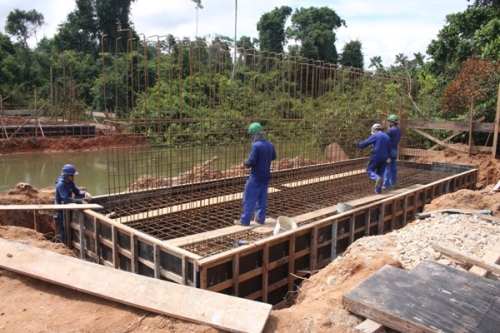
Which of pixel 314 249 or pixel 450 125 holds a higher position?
pixel 450 125

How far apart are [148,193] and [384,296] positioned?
451 cm

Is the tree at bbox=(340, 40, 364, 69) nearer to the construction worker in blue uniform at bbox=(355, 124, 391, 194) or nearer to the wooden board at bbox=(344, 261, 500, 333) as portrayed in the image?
the construction worker in blue uniform at bbox=(355, 124, 391, 194)

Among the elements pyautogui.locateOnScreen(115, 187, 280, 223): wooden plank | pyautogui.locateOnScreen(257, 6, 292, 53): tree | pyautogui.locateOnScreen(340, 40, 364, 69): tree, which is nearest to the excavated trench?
pyautogui.locateOnScreen(115, 187, 280, 223): wooden plank

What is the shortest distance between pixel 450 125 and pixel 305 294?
10.3 metres

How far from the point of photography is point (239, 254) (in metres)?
4.30

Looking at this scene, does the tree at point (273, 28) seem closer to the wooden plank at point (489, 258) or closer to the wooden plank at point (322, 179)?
the wooden plank at point (322, 179)

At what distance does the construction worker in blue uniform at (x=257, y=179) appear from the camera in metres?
5.86

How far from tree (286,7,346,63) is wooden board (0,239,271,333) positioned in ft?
116

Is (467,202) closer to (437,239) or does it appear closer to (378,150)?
(378,150)

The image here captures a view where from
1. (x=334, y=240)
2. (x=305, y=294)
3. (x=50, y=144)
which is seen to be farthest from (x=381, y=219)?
(x=50, y=144)

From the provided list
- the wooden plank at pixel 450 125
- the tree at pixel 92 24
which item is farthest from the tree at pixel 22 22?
the wooden plank at pixel 450 125

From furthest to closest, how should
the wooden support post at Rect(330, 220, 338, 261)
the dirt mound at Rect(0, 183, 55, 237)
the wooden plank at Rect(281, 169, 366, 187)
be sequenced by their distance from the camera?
the wooden plank at Rect(281, 169, 366, 187)
the dirt mound at Rect(0, 183, 55, 237)
the wooden support post at Rect(330, 220, 338, 261)

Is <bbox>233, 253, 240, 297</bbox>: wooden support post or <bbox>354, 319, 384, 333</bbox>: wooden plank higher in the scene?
<bbox>354, 319, 384, 333</bbox>: wooden plank

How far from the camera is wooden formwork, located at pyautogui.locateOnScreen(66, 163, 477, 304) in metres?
4.16
